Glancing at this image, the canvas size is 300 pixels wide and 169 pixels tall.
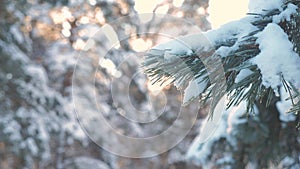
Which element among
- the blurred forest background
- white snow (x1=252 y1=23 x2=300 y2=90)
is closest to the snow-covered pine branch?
white snow (x1=252 y1=23 x2=300 y2=90)

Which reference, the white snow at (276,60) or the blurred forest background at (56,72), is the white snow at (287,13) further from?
the blurred forest background at (56,72)

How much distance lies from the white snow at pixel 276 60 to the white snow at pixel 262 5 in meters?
0.05

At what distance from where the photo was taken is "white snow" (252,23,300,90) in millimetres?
356

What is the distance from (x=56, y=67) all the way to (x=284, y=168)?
126 inches

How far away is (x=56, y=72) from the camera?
13.1 feet

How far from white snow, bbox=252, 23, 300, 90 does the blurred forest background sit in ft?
10.3

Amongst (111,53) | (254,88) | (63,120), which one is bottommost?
(63,120)

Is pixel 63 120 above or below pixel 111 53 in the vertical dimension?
below

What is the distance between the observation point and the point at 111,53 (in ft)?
13.0

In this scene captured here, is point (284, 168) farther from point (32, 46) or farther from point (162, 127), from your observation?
point (162, 127)

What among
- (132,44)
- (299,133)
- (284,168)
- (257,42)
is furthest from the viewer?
(132,44)

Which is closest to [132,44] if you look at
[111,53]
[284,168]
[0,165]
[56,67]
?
[111,53]

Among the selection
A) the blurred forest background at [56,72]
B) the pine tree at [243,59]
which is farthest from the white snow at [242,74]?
the blurred forest background at [56,72]

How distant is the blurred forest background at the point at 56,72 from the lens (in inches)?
142
